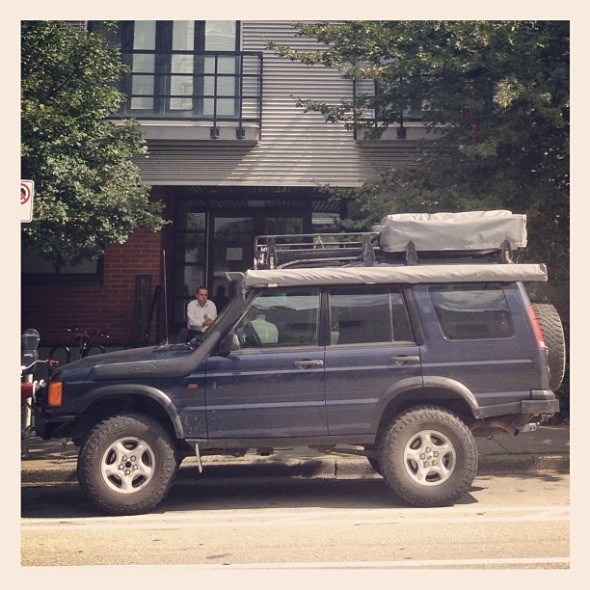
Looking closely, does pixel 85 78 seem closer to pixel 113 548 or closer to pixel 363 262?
pixel 363 262

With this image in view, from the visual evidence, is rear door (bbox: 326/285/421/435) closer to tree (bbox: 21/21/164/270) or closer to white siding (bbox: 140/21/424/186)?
tree (bbox: 21/21/164/270)

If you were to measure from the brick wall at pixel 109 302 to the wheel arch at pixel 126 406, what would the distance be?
698 centimetres

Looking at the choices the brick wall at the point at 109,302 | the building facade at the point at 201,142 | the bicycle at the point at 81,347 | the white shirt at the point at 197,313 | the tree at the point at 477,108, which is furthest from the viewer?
the brick wall at the point at 109,302

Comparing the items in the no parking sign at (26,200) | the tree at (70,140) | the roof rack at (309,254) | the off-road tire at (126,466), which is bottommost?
the off-road tire at (126,466)

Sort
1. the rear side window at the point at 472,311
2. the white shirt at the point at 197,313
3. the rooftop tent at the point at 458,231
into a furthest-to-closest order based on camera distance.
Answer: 1. the white shirt at the point at 197,313
2. the rooftop tent at the point at 458,231
3. the rear side window at the point at 472,311

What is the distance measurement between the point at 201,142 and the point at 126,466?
7733mm

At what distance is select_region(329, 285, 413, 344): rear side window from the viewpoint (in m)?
7.43

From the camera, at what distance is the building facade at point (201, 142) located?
13922mm

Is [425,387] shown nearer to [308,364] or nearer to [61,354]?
[308,364]

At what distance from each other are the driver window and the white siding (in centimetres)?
668

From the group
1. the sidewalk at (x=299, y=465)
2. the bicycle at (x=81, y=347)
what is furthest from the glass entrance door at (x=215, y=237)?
the sidewalk at (x=299, y=465)

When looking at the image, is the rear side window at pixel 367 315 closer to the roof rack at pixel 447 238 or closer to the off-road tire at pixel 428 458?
the roof rack at pixel 447 238

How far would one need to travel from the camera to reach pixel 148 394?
7.21 meters

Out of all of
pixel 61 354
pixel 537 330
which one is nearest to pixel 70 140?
pixel 537 330
